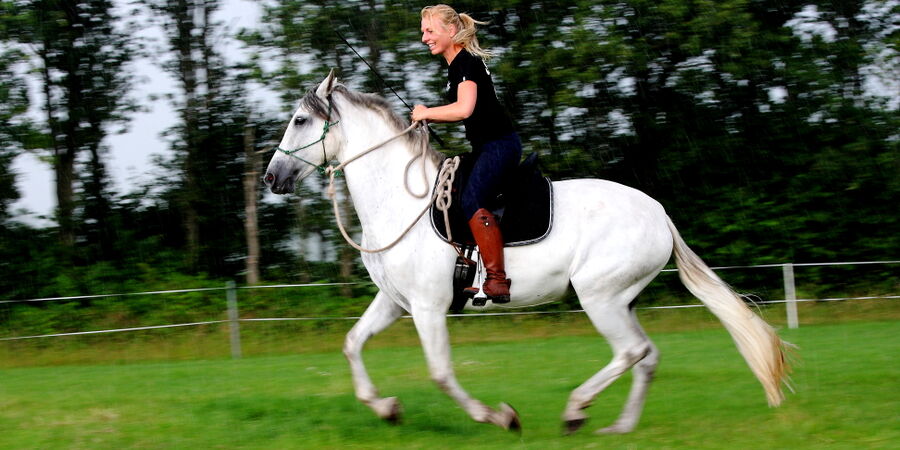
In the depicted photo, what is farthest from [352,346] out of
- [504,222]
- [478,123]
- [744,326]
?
[744,326]

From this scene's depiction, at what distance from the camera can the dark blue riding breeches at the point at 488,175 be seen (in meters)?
5.95

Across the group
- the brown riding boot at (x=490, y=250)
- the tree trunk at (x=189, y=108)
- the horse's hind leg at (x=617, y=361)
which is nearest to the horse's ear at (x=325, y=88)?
the brown riding boot at (x=490, y=250)

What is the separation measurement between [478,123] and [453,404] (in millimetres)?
2447

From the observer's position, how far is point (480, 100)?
603 centimetres

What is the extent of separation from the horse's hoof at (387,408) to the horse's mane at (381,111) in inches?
64.5

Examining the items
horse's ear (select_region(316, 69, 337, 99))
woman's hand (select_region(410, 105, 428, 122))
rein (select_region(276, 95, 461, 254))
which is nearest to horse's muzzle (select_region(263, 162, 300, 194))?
rein (select_region(276, 95, 461, 254))

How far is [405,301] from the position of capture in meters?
6.15

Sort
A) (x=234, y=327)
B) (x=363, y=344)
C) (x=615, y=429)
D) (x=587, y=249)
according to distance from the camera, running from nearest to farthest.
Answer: (x=587, y=249) → (x=615, y=429) → (x=363, y=344) → (x=234, y=327)

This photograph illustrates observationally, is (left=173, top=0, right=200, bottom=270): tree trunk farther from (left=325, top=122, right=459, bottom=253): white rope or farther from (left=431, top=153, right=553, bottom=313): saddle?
(left=431, top=153, right=553, bottom=313): saddle

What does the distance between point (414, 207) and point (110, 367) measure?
8193 millimetres

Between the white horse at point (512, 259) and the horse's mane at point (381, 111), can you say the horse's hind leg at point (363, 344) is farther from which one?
the horse's mane at point (381, 111)

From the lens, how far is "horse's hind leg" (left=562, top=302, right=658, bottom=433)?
5992 millimetres

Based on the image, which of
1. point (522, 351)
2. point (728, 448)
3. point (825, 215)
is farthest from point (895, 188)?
point (728, 448)

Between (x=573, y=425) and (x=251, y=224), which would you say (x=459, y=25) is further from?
(x=251, y=224)
